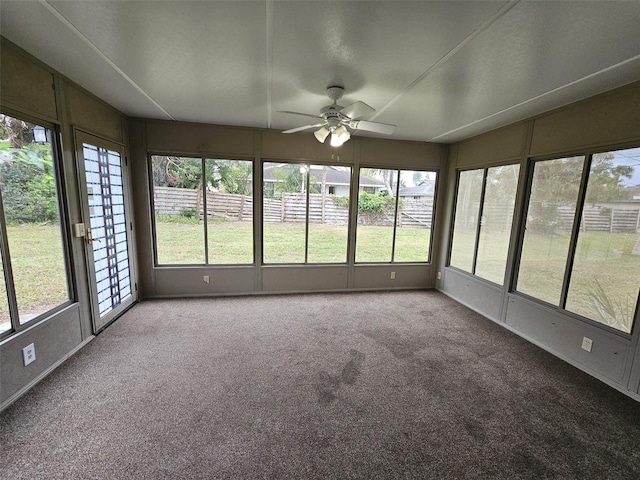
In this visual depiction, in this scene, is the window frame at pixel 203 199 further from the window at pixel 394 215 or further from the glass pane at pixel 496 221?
the glass pane at pixel 496 221

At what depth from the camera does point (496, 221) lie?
12.2 ft

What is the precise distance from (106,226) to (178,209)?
97 centimetres

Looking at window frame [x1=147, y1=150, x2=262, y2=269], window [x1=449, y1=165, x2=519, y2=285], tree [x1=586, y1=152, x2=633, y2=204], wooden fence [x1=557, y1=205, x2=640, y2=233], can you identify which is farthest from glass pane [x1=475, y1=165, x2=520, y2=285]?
window frame [x1=147, y1=150, x2=262, y2=269]

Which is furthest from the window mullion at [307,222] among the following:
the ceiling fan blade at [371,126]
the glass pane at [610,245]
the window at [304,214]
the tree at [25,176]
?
the glass pane at [610,245]

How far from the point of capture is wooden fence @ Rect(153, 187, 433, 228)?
3.98 m

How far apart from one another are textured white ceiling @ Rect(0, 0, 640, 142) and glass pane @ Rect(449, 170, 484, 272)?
4.36 ft

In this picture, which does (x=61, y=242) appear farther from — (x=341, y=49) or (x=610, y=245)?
(x=610, y=245)

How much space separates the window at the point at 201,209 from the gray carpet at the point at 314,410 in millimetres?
1285

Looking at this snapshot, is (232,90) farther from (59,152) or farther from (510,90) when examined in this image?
(510,90)

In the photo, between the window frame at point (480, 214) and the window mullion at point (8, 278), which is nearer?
the window mullion at point (8, 278)

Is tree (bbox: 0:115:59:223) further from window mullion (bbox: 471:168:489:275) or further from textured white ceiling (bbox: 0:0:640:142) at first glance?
window mullion (bbox: 471:168:489:275)

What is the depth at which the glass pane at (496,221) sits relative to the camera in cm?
351

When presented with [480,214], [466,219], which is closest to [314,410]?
[480,214]

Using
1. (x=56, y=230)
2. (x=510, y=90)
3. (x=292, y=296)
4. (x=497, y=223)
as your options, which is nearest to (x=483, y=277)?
(x=497, y=223)
